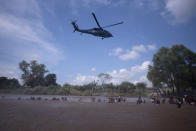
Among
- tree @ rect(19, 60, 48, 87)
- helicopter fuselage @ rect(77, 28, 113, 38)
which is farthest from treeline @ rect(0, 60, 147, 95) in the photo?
helicopter fuselage @ rect(77, 28, 113, 38)

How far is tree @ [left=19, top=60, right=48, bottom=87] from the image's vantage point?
78312 millimetres

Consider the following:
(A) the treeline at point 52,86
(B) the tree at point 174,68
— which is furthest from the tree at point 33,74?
(B) the tree at point 174,68

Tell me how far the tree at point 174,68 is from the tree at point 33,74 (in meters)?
59.8

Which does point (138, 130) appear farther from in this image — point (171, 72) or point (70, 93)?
point (70, 93)

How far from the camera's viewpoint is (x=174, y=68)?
39875 millimetres

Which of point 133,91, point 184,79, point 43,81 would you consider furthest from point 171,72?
point 43,81

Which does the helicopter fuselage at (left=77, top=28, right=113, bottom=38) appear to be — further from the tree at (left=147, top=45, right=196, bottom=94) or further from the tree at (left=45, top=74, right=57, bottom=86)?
the tree at (left=45, top=74, right=57, bottom=86)

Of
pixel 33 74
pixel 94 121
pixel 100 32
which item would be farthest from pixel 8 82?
pixel 94 121

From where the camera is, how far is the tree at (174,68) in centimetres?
3844

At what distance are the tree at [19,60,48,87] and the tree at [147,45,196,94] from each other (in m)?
59.8

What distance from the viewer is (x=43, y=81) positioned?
264ft

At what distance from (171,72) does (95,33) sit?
102 ft

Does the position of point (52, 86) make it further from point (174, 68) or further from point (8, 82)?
point (174, 68)

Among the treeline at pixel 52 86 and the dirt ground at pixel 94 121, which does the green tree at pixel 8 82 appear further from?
the dirt ground at pixel 94 121
